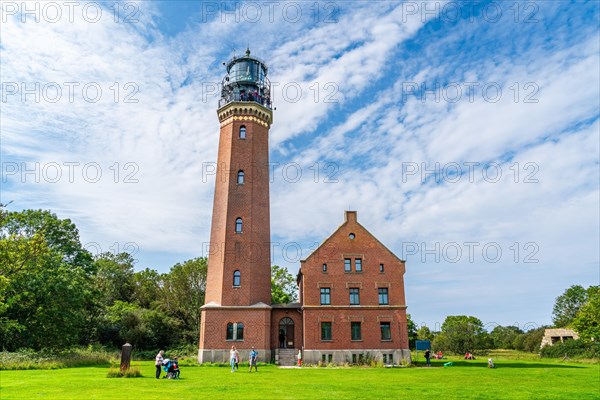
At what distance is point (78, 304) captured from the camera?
33188mm

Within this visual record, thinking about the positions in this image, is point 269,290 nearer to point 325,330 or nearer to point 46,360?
point 325,330

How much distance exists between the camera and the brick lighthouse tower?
31.4 m

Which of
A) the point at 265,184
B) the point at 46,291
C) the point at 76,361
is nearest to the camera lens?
the point at 76,361

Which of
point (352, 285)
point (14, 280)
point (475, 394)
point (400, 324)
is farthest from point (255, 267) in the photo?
point (475, 394)

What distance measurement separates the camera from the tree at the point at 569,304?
7544 centimetres

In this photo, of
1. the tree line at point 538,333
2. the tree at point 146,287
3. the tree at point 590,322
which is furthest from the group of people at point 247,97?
the tree at point 590,322

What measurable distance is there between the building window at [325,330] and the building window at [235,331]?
6.11 metres

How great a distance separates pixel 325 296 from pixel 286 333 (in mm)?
4253

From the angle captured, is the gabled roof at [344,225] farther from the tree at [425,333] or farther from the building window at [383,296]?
the tree at [425,333]

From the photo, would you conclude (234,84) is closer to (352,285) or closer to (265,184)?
(265,184)

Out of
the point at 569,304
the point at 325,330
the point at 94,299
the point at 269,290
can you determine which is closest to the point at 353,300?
the point at 325,330

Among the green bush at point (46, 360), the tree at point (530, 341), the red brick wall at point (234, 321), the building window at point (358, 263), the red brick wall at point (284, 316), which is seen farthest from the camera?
the tree at point (530, 341)

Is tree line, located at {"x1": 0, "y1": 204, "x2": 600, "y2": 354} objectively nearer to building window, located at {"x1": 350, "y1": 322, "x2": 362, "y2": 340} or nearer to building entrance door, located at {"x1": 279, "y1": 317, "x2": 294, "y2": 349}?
building entrance door, located at {"x1": 279, "y1": 317, "x2": 294, "y2": 349}

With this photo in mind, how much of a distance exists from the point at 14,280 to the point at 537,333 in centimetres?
7265
